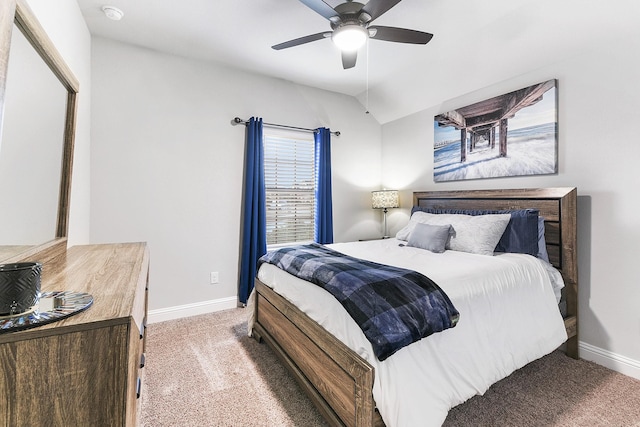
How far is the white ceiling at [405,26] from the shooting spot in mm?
2191

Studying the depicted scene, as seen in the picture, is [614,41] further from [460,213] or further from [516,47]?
[460,213]

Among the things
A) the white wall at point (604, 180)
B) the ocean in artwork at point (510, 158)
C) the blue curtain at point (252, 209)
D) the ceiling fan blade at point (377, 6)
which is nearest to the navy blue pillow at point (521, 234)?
the white wall at point (604, 180)

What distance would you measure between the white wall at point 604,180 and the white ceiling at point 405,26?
0.18m

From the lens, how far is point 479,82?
305cm

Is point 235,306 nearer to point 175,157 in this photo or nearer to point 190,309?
point 190,309

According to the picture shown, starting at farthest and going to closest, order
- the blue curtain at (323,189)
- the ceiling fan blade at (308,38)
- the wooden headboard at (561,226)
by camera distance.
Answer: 1. the blue curtain at (323,189)
2. the wooden headboard at (561,226)
3. the ceiling fan blade at (308,38)

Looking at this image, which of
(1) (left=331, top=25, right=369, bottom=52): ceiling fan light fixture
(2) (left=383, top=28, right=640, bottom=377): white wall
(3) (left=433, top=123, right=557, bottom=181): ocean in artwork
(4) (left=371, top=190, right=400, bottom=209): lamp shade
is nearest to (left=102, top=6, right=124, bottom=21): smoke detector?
(1) (left=331, top=25, right=369, bottom=52): ceiling fan light fixture

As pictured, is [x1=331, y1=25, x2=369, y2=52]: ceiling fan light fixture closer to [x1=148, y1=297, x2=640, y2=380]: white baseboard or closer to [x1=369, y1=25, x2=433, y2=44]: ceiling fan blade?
[x1=369, y1=25, x2=433, y2=44]: ceiling fan blade

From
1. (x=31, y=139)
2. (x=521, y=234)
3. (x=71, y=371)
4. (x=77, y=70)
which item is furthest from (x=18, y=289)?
(x=521, y=234)

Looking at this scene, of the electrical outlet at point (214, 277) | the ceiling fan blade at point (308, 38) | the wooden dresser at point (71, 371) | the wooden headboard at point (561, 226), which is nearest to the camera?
the wooden dresser at point (71, 371)

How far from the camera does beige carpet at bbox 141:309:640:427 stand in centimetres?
169

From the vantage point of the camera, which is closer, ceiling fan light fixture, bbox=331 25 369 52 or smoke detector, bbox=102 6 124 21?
ceiling fan light fixture, bbox=331 25 369 52

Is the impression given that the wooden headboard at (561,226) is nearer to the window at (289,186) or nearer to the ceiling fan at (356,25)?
the ceiling fan at (356,25)

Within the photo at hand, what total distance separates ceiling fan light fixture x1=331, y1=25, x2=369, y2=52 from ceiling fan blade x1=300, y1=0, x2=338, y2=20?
0.34 ft
